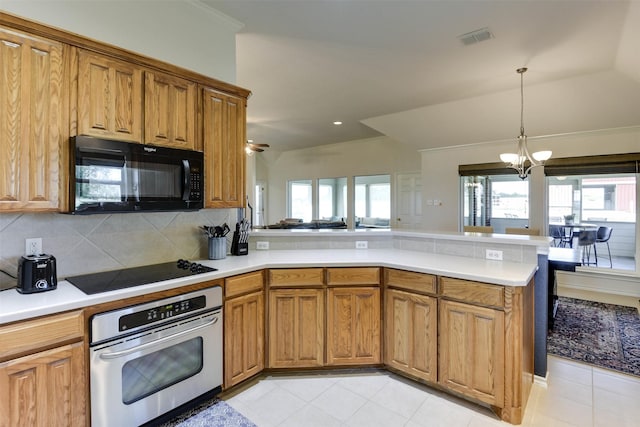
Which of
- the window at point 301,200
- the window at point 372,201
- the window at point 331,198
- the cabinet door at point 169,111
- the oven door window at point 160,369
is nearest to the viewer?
the oven door window at point 160,369

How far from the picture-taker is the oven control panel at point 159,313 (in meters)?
1.68

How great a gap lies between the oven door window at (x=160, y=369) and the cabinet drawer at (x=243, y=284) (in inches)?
13.6

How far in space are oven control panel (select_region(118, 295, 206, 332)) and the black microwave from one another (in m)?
0.61

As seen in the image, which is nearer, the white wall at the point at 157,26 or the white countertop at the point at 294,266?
the white countertop at the point at 294,266

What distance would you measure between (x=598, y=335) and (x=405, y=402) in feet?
8.49

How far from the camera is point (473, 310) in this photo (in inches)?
80.0

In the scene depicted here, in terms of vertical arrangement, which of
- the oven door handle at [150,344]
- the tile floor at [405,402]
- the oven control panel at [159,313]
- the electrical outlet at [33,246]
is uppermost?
the electrical outlet at [33,246]

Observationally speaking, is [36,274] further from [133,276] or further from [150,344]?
[150,344]

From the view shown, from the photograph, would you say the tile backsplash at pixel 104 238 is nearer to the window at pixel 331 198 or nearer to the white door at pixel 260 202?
the window at pixel 331 198

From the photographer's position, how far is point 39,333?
4.71 feet

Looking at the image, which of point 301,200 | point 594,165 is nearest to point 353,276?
point 594,165

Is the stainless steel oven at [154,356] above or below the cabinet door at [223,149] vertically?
below

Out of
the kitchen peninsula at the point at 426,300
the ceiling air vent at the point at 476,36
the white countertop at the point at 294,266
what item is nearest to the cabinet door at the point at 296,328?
the kitchen peninsula at the point at 426,300

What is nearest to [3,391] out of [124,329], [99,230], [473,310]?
[124,329]
